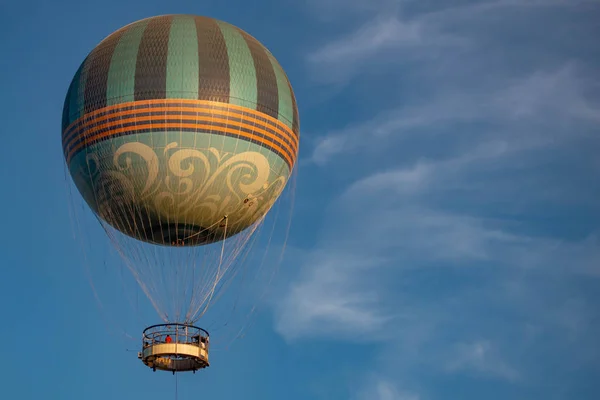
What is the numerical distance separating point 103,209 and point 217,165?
4409mm

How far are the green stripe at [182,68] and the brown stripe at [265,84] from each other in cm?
213

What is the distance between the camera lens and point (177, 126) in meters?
42.0

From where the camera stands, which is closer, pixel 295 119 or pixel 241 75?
Answer: pixel 241 75

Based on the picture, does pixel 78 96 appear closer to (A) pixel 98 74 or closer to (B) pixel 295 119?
(A) pixel 98 74

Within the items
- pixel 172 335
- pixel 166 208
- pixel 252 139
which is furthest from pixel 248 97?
pixel 172 335

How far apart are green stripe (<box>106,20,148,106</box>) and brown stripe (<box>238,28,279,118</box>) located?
3.84 metres

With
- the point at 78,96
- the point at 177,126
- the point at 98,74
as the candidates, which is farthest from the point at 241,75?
the point at 78,96

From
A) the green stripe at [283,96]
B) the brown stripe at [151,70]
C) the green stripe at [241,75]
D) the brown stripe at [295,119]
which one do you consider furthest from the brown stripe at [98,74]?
the brown stripe at [295,119]

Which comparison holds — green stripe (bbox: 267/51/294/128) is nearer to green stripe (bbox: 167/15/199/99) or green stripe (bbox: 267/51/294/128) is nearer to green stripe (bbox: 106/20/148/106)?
green stripe (bbox: 167/15/199/99)

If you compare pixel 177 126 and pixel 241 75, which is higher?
pixel 241 75

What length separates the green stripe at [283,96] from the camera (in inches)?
1724

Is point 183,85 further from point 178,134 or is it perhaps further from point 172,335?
point 172,335

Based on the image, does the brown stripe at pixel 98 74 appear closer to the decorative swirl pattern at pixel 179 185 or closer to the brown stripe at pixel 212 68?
the decorative swirl pattern at pixel 179 185

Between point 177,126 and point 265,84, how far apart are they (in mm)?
3314
